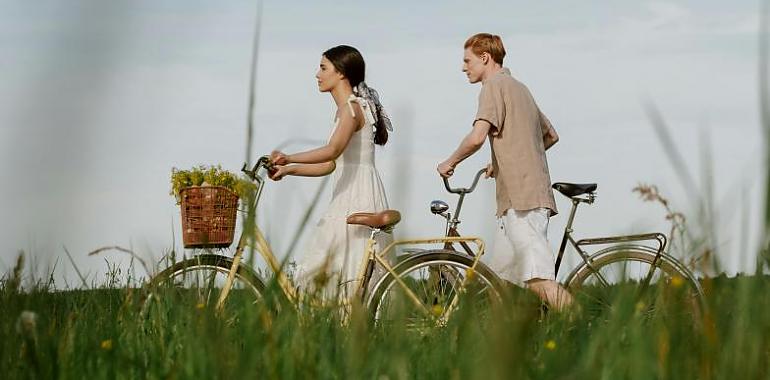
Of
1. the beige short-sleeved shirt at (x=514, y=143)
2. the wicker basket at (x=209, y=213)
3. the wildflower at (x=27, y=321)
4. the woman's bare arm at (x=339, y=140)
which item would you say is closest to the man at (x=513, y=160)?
the beige short-sleeved shirt at (x=514, y=143)

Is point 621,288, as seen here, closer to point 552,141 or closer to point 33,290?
point 33,290

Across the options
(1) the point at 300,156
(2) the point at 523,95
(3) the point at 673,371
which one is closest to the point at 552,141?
(2) the point at 523,95

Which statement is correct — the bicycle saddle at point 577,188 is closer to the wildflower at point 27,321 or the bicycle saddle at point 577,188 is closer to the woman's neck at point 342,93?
the woman's neck at point 342,93

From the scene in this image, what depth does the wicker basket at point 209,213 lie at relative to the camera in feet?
18.7

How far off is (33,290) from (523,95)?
457 centimetres

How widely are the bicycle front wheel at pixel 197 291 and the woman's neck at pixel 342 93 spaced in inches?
43.9

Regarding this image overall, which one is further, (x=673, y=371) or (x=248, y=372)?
(x=673, y=371)

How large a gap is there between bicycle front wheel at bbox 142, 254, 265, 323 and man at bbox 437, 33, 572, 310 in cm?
156

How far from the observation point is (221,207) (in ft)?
18.8

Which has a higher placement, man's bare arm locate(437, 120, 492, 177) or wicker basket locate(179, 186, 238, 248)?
man's bare arm locate(437, 120, 492, 177)

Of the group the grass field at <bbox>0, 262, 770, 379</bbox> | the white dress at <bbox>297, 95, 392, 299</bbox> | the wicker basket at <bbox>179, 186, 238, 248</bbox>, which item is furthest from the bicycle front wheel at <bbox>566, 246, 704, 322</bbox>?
the wicker basket at <bbox>179, 186, 238, 248</bbox>

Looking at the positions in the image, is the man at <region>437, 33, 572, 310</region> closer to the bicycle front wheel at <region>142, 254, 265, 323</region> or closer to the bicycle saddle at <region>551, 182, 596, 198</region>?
the bicycle saddle at <region>551, 182, 596, 198</region>

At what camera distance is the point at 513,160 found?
6.18 m

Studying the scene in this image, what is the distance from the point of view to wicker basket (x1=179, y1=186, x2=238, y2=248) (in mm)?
5707
